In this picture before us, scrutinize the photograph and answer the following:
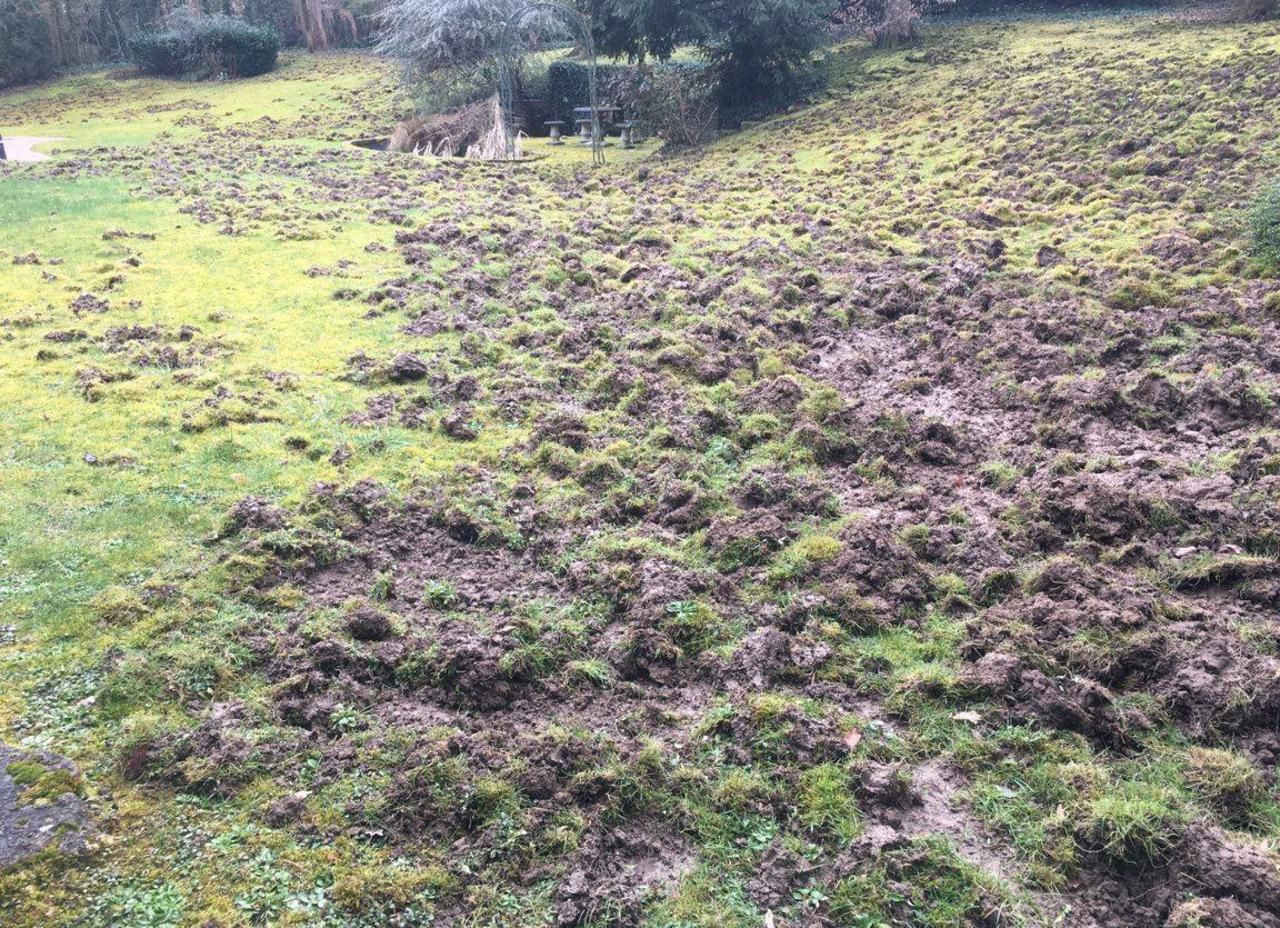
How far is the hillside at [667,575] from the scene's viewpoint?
399cm

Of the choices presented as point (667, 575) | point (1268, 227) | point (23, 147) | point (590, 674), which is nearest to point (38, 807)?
point (590, 674)

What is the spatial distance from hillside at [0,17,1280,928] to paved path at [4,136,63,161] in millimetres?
12100

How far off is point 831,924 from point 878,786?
0.75 meters

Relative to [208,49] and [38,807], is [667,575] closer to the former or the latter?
[38,807]

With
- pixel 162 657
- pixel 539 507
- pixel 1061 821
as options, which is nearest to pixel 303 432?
pixel 539 507

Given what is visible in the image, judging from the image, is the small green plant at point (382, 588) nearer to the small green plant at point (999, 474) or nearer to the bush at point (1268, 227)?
the small green plant at point (999, 474)

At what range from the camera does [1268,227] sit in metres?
9.83

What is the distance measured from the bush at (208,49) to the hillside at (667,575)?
2794cm

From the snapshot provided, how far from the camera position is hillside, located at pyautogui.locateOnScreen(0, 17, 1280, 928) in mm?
3992

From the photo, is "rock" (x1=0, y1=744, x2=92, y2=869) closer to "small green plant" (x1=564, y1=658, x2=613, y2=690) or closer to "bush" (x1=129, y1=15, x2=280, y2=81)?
"small green plant" (x1=564, y1=658, x2=613, y2=690)

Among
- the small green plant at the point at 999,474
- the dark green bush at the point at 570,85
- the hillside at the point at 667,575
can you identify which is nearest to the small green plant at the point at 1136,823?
the hillside at the point at 667,575

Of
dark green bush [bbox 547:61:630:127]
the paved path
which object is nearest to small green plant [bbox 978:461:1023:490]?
dark green bush [bbox 547:61:630:127]

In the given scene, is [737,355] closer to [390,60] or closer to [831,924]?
[831,924]

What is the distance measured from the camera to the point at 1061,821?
159 inches
